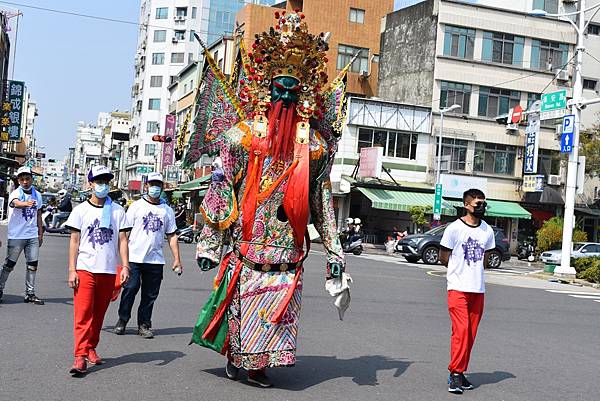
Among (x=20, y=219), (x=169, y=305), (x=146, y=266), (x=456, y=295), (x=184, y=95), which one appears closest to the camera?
(x=456, y=295)

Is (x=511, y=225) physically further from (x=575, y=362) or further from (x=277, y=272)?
(x=277, y=272)

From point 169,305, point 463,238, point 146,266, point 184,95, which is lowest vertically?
point 169,305

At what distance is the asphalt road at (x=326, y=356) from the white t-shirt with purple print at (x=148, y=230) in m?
0.90

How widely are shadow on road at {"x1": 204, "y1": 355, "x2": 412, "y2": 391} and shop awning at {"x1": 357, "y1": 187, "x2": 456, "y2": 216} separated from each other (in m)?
31.7

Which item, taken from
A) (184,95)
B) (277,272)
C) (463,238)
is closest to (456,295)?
(463,238)

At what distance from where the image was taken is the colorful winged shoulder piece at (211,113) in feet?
23.6

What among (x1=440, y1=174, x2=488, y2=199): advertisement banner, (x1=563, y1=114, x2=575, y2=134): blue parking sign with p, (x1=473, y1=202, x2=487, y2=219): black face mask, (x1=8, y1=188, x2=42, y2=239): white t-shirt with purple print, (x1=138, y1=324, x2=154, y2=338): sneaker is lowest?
(x1=138, y1=324, x2=154, y2=338): sneaker

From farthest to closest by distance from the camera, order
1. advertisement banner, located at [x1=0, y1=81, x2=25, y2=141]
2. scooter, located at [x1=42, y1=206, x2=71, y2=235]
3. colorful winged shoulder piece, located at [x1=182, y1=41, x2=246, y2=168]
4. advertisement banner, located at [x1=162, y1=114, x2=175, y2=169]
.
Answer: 1. advertisement banner, located at [x1=162, y1=114, x2=175, y2=169]
2. advertisement banner, located at [x1=0, y1=81, x2=25, y2=141]
3. scooter, located at [x1=42, y1=206, x2=71, y2=235]
4. colorful winged shoulder piece, located at [x1=182, y1=41, x2=246, y2=168]

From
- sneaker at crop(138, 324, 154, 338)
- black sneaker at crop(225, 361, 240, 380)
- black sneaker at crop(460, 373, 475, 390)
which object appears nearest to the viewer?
black sneaker at crop(225, 361, 240, 380)

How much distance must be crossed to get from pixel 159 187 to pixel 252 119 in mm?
2414

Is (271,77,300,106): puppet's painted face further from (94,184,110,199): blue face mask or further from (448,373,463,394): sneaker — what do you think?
(448,373,463,394): sneaker

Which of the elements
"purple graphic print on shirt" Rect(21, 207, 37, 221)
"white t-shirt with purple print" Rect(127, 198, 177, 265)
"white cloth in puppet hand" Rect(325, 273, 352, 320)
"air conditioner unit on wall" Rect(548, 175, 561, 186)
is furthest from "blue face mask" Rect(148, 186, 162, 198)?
"air conditioner unit on wall" Rect(548, 175, 561, 186)

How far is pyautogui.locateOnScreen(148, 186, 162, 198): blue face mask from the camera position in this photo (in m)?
8.93

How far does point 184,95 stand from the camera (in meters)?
68.1
